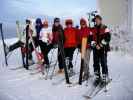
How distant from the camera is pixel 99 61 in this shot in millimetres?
1854

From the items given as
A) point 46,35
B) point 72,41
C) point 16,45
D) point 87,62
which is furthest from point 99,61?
point 16,45

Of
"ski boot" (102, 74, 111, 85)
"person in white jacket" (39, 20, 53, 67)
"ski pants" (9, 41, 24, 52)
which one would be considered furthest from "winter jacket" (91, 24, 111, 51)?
"ski pants" (9, 41, 24, 52)

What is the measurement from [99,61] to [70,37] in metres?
0.23

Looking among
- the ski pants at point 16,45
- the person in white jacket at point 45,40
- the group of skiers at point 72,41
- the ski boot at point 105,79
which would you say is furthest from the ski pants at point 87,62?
the ski pants at point 16,45

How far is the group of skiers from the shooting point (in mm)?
1777

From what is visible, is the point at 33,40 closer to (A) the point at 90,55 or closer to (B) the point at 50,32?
(B) the point at 50,32

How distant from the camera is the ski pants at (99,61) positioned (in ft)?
5.98

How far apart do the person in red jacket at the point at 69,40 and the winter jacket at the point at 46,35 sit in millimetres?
153

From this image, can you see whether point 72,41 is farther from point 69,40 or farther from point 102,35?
point 102,35

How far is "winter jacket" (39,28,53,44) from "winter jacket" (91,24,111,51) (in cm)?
39

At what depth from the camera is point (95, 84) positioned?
72.6 inches

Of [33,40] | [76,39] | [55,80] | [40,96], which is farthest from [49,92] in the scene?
[33,40]

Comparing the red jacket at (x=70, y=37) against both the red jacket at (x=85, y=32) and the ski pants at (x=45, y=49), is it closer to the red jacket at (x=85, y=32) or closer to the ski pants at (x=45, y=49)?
the red jacket at (x=85, y=32)

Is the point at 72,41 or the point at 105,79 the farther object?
the point at 72,41
